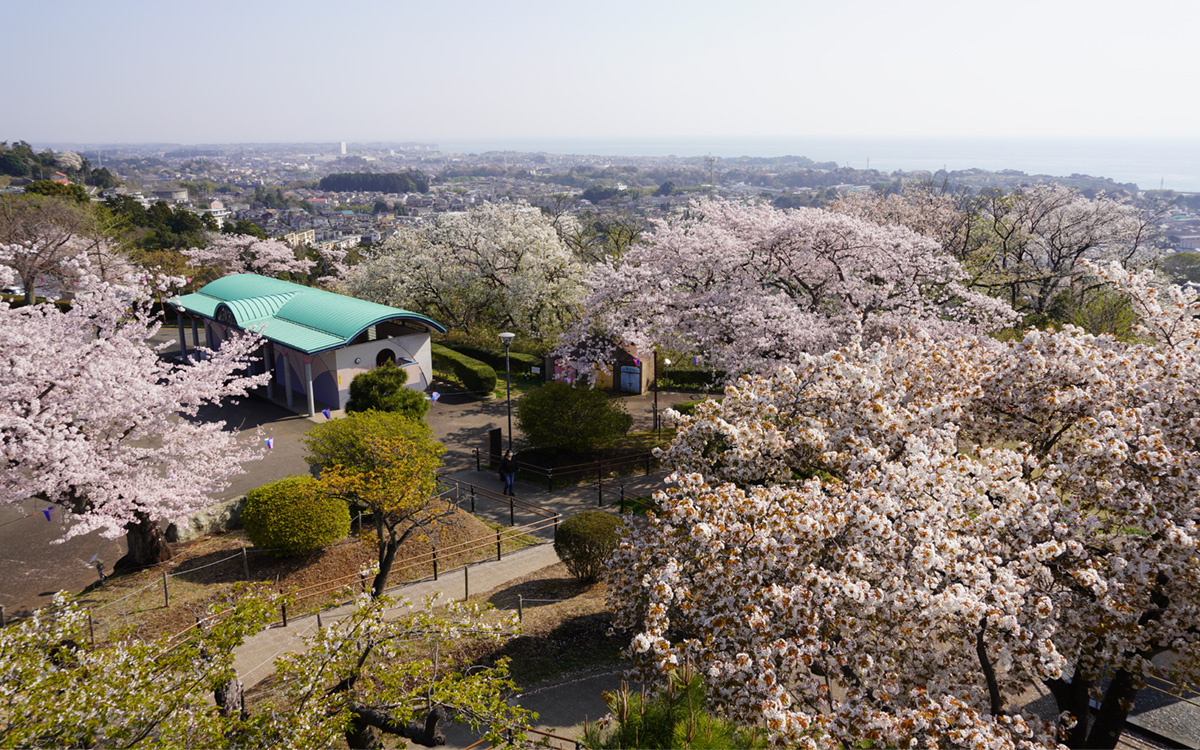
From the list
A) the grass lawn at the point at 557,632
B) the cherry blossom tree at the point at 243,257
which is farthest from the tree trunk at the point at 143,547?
the cherry blossom tree at the point at 243,257

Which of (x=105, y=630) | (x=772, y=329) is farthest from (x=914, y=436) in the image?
(x=105, y=630)

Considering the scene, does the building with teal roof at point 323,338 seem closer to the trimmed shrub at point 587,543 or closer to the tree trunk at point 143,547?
the tree trunk at point 143,547

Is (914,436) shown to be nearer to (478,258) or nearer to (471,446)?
(471,446)

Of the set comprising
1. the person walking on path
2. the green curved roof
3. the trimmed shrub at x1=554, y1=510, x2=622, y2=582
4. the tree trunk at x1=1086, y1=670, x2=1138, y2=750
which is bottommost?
the person walking on path

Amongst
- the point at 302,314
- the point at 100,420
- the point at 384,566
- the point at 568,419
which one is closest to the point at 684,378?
the point at 568,419

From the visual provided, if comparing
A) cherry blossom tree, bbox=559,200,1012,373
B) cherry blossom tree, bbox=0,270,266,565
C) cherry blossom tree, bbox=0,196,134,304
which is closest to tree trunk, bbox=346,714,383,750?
cherry blossom tree, bbox=0,270,266,565

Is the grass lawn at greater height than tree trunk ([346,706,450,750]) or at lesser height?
lesser

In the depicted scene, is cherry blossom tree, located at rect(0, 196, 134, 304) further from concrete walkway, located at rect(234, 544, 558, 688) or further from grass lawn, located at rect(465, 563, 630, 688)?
grass lawn, located at rect(465, 563, 630, 688)
